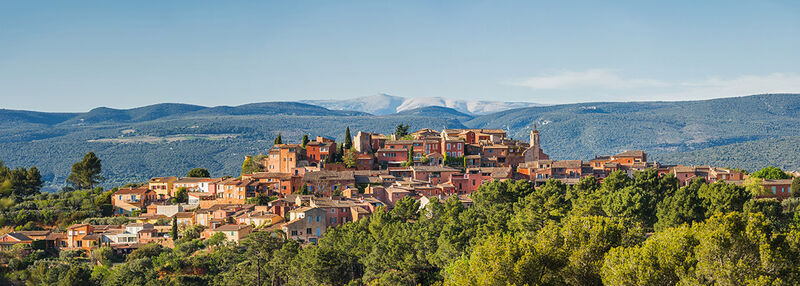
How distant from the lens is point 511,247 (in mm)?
32781

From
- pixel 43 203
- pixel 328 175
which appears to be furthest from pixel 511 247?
pixel 43 203

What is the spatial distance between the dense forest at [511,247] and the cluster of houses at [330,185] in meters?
2.62

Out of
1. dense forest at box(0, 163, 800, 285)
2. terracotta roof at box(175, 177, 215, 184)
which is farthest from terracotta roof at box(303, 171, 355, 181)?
terracotta roof at box(175, 177, 215, 184)

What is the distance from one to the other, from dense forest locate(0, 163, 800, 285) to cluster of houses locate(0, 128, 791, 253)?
2.62 meters

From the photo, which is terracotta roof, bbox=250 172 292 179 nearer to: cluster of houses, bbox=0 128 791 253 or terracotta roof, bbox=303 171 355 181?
cluster of houses, bbox=0 128 791 253

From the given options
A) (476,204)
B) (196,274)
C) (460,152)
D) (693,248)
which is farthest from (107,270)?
(693,248)

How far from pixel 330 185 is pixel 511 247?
162 ft

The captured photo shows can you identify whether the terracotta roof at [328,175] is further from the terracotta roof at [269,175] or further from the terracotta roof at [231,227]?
the terracotta roof at [231,227]

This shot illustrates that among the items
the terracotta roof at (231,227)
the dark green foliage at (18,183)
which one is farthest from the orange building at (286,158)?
the dark green foliage at (18,183)

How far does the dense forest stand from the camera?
3061 centimetres

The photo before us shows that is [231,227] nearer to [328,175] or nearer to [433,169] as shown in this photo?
[328,175]

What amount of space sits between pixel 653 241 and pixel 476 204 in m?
37.2

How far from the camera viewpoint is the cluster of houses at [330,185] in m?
72.9

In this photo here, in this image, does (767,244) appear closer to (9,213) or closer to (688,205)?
(688,205)
